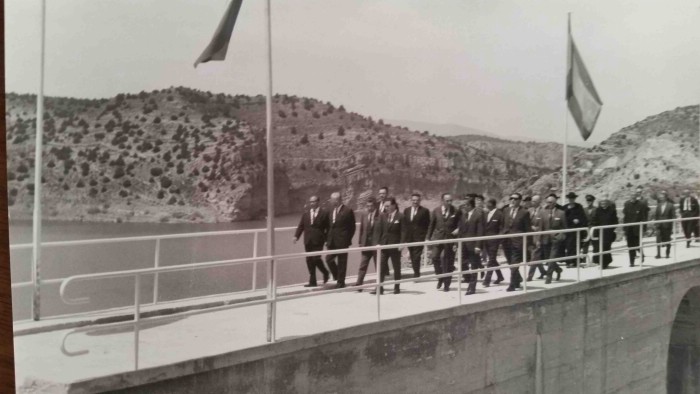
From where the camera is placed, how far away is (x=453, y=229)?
23.7ft

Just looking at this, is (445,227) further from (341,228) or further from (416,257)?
(341,228)

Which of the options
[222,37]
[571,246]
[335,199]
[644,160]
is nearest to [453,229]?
[335,199]

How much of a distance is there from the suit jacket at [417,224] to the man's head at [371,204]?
13.6 inches

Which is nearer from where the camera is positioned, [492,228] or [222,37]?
[222,37]

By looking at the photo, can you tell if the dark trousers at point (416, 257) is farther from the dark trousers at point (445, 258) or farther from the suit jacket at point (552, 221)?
the suit jacket at point (552, 221)

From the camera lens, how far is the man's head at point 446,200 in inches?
264

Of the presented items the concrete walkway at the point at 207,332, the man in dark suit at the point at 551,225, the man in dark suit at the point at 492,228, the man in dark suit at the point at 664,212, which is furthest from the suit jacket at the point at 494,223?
the man in dark suit at the point at 664,212

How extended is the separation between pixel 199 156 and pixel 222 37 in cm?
72

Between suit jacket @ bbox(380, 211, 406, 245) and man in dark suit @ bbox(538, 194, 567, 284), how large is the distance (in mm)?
2238

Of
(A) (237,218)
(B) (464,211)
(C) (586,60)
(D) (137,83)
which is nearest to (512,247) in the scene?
(B) (464,211)

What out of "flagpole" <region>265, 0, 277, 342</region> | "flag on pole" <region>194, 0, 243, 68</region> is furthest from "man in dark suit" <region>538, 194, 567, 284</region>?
"flag on pole" <region>194, 0, 243, 68</region>

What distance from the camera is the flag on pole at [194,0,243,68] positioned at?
4.00 m

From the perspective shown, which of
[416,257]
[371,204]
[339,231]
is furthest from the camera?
[416,257]

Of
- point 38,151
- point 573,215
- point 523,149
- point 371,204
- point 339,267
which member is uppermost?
point 523,149
